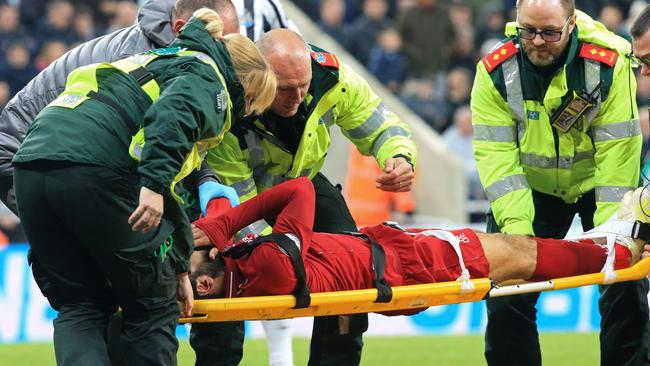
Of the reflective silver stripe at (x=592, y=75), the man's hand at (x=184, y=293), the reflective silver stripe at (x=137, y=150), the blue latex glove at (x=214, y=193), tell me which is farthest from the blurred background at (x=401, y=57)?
the reflective silver stripe at (x=137, y=150)

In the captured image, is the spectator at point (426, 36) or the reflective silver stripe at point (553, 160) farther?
the spectator at point (426, 36)

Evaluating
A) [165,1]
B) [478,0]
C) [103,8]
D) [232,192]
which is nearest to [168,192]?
[232,192]

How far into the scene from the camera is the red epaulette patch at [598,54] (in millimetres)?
5562

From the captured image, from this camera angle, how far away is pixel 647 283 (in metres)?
6.00

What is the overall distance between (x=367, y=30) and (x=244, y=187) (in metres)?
8.41

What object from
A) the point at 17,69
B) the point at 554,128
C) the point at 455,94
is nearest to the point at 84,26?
the point at 17,69

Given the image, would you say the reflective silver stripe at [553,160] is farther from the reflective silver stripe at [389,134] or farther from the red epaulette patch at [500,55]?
the reflective silver stripe at [389,134]

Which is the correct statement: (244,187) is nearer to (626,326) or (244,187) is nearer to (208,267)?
(208,267)

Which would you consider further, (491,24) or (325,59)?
(491,24)

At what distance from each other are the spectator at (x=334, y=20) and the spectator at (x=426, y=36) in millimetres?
698

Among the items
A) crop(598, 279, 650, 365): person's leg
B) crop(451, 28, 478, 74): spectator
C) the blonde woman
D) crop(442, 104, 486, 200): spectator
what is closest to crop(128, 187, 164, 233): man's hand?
the blonde woman

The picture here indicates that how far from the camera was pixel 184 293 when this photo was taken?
15.0ft

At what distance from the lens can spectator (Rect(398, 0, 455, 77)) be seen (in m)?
13.6

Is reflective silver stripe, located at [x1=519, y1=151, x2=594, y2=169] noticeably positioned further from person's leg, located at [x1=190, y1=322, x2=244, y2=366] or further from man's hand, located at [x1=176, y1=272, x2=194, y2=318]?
man's hand, located at [x1=176, y1=272, x2=194, y2=318]
